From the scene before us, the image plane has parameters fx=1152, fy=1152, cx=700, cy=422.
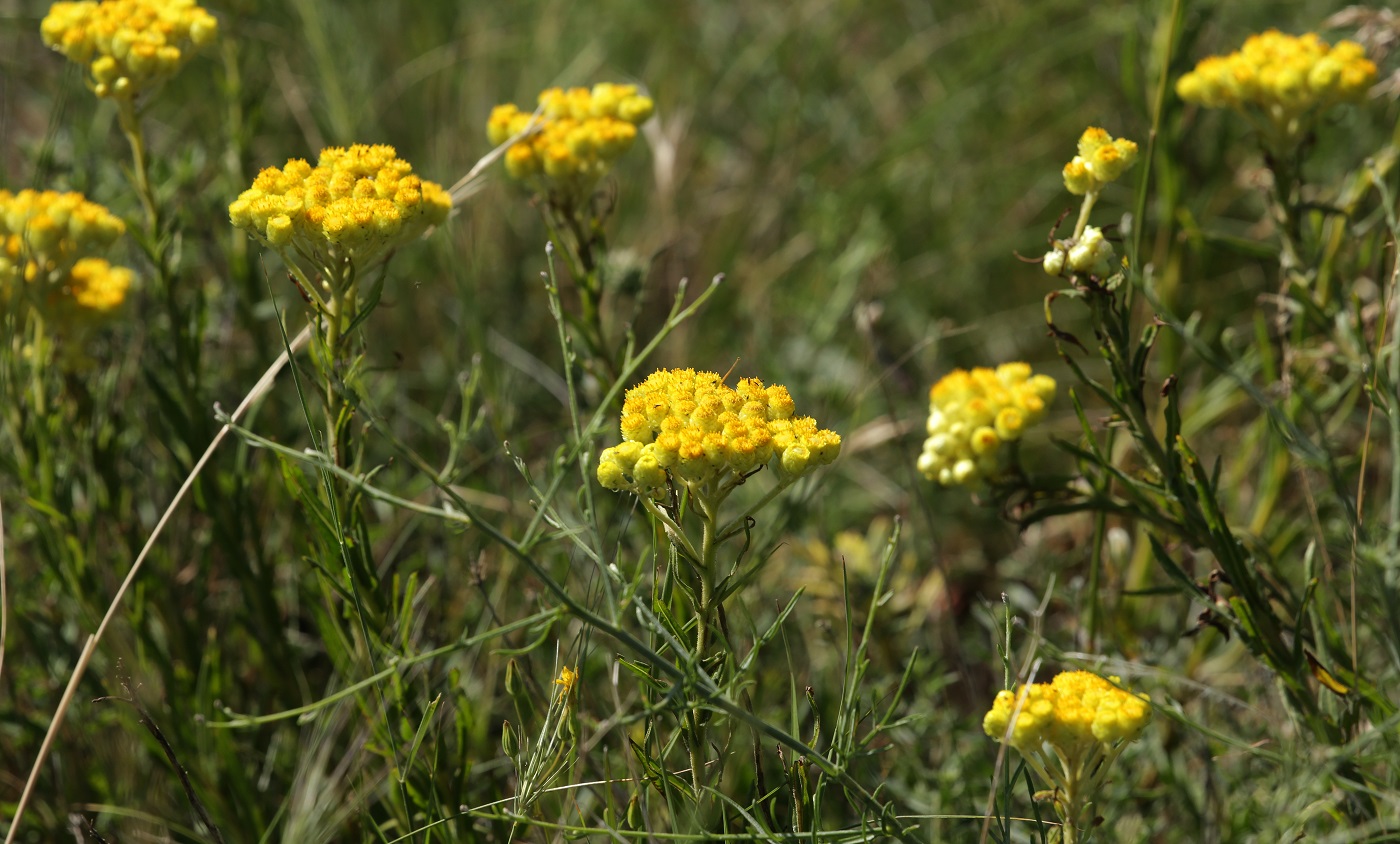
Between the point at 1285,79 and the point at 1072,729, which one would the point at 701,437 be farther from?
the point at 1285,79

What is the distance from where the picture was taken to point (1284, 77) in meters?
1.86

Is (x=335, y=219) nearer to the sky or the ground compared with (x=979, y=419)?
nearer to the sky

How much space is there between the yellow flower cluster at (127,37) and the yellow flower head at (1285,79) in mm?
1694

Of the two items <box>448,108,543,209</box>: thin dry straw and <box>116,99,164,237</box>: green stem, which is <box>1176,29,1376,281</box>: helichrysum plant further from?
<box>116,99,164,237</box>: green stem

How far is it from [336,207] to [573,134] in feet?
1.77

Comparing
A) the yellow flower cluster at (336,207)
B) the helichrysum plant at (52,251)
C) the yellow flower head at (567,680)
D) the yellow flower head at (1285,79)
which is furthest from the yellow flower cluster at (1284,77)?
the helichrysum plant at (52,251)

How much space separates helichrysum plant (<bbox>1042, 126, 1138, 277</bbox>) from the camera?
140 centimetres

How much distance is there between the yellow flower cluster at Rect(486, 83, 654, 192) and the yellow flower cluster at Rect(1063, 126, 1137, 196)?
2.34ft

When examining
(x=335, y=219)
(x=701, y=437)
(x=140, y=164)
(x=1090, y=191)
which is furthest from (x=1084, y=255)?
(x=140, y=164)

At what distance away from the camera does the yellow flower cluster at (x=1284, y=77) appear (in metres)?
1.85

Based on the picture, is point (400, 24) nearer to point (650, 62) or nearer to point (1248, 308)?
point (650, 62)

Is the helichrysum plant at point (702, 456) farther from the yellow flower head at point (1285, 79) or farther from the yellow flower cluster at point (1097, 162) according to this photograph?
the yellow flower head at point (1285, 79)

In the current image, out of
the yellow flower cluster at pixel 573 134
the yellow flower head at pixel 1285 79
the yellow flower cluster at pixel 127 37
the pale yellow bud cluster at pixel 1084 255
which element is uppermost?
the yellow flower cluster at pixel 127 37

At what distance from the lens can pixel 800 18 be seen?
12.6 ft
